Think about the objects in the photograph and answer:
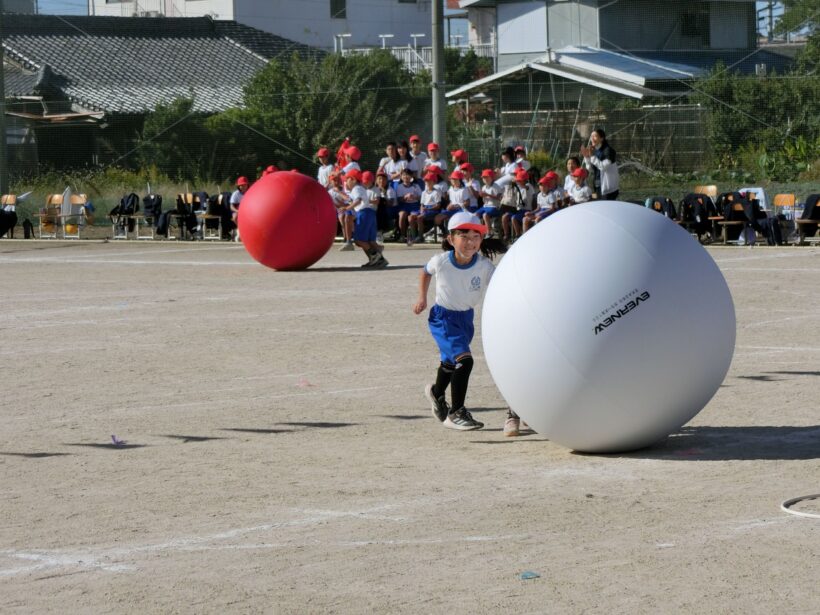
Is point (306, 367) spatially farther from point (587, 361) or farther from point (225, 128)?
point (225, 128)

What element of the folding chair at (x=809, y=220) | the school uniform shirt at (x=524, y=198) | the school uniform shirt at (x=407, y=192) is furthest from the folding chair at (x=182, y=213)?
the folding chair at (x=809, y=220)

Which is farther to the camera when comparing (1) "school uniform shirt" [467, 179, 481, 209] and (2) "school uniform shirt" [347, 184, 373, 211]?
(1) "school uniform shirt" [467, 179, 481, 209]

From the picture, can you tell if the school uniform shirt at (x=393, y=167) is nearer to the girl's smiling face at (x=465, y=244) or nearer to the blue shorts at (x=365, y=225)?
the blue shorts at (x=365, y=225)

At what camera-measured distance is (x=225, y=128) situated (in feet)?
123

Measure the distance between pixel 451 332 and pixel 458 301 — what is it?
0.22m

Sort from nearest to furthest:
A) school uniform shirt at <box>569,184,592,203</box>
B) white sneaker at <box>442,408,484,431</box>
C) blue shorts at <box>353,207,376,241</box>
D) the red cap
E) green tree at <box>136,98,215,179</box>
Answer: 1. white sneaker at <box>442,408,484,431</box>
2. blue shorts at <box>353,207,376,241</box>
3. school uniform shirt at <box>569,184,592,203</box>
4. the red cap
5. green tree at <box>136,98,215,179</box>

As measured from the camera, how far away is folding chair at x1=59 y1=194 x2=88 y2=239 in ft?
114

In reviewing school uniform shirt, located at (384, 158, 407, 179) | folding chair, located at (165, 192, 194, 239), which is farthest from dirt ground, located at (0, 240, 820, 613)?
folding chair, located at (165, 192, 194, 239)

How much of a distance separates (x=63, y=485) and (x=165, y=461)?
805 millimetres

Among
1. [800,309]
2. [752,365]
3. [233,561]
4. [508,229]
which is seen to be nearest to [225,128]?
[508,229]

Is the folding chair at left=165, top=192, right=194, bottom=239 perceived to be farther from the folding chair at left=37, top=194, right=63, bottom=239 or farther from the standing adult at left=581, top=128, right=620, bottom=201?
the standing adult at left=581, top=128, right=620, bottom=201

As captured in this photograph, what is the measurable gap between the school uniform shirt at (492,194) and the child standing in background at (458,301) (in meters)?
17.5

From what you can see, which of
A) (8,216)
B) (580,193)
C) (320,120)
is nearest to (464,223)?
(580,193)

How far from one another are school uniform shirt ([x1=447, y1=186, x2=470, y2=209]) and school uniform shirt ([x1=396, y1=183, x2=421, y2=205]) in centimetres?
176
